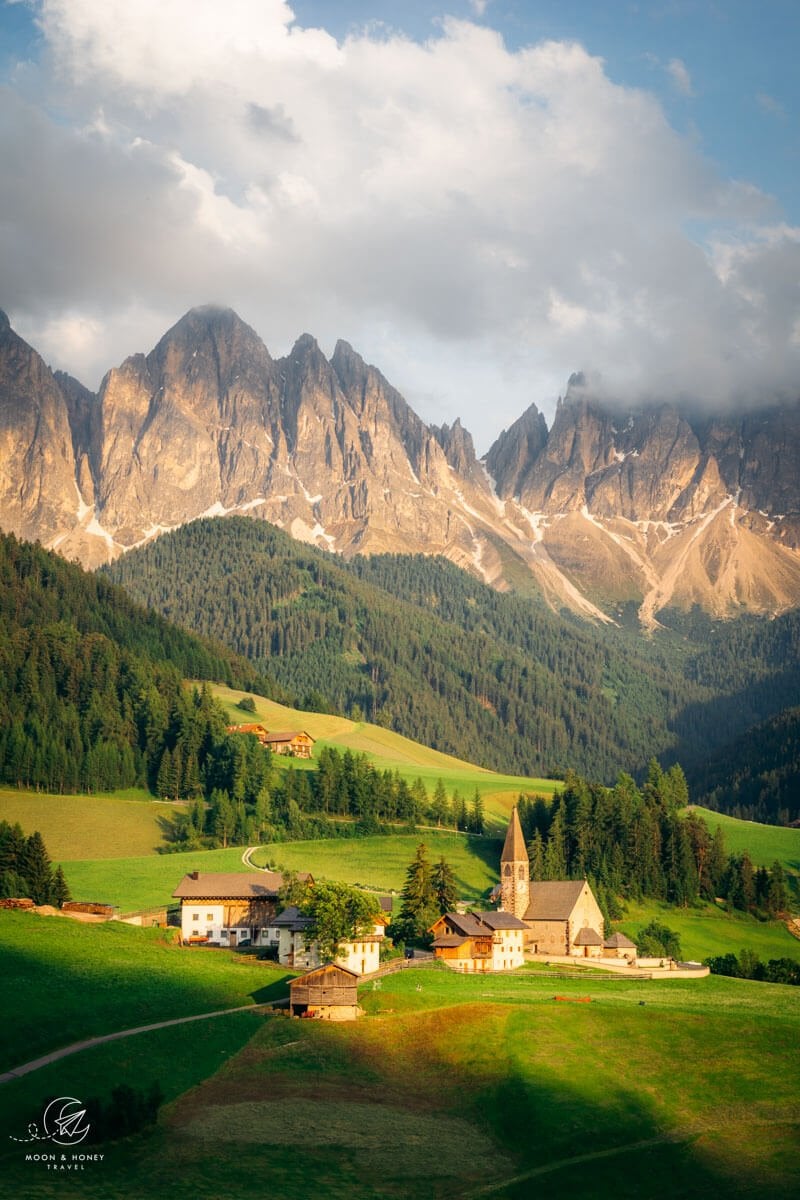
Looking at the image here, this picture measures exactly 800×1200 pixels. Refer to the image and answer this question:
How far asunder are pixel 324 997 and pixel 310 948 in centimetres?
1728

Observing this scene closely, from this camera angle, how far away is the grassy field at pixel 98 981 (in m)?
65.2

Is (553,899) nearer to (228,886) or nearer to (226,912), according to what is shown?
(228,886)

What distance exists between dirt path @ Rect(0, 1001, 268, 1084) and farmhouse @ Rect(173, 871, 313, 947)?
31.4m

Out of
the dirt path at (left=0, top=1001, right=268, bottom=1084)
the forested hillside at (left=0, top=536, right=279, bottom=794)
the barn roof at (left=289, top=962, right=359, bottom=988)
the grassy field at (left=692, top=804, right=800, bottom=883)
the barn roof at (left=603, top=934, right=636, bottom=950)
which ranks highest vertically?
the forested hillside at (left=0, top=536, right=279, bottom=794)

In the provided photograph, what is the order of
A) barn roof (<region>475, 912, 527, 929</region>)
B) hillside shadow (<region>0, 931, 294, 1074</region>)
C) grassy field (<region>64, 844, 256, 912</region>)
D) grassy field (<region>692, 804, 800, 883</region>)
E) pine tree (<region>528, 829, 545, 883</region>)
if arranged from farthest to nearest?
1. grassy field (<region>692, 804, 800, 883</region>)
2. pine tree (<region>528, 829, 545, 883</region>)
3. grassy field (<region>64, 844, 256, 912</region>)
4. barn roof (<region>475, 912, 527, 929</region>)
5. hillside shadow (<region>0, 931, 294, 1074</region>)

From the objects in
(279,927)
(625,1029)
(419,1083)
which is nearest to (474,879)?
(279,927)

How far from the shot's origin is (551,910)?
394 feet

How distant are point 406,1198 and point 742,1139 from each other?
17.4m

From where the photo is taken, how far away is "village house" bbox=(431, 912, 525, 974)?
103562 millimetres

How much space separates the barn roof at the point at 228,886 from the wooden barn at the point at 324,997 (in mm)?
32351

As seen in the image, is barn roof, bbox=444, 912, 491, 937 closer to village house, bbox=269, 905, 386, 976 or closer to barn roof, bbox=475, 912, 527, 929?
barn roof, bbox=475, 912, 527, 929

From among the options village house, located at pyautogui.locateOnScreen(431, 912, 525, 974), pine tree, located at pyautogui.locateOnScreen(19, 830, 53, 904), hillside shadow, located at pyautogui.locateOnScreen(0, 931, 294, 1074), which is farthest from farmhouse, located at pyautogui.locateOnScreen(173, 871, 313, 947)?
hillside shadow, located at pyautogui.locateOnScreen(0, 931, 294, 1074)

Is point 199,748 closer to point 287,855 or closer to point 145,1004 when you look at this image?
point 287,855

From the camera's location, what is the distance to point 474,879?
144 metres
